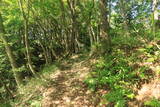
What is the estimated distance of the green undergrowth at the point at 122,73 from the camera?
5.11m

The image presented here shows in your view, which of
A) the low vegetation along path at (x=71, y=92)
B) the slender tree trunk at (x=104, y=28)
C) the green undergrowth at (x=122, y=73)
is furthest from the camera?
the slender tree trunk at (x=104, y=28)

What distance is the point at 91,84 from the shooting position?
606cm

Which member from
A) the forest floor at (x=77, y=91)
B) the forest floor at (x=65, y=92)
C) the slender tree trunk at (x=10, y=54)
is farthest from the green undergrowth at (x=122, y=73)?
the slender tree trunk at (x=10, y=54)

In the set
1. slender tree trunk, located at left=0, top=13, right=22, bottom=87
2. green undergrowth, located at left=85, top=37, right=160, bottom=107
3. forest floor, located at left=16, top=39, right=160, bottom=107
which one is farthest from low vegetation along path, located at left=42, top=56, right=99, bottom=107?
slender tree trunk, located at left=0, top=13, right=22, bottom=87

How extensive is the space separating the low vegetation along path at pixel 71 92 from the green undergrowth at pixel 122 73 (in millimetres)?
371

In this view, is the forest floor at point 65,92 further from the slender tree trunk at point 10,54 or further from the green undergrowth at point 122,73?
the slender tree trunk at point 10,54

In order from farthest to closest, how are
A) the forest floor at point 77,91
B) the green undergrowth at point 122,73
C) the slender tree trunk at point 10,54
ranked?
the slender tree trunk at point 10,54 → the green undergrowth at point 122,73 → the forest floor at point 77,91

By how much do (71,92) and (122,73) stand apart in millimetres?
2074

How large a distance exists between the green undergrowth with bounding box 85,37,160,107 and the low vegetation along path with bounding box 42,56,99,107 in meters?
0.37

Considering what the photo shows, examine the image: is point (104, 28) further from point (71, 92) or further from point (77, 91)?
point (71, 92)

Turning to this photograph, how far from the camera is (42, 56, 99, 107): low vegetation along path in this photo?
5.68 meters

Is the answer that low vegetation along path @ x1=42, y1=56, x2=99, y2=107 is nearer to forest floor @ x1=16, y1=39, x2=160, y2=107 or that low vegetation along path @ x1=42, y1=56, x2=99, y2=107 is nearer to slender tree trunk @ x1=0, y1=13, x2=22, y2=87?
forest floor @ x1=16, y1=39, x2=160, y2=107

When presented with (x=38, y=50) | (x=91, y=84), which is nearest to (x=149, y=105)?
(x=91, y=84)

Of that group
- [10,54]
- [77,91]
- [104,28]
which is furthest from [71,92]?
[10,54]
